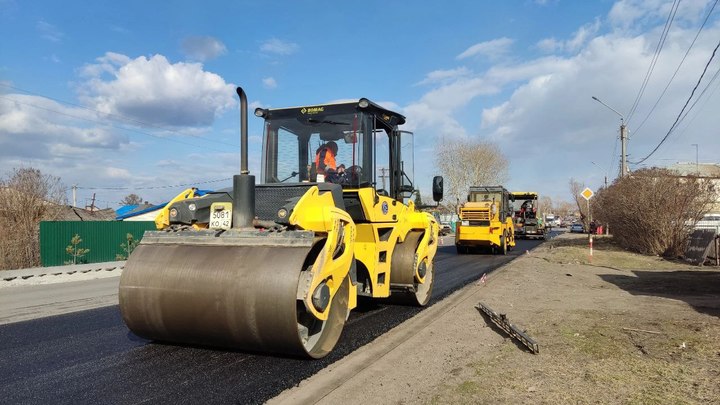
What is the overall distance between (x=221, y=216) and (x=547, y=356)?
3.69 m

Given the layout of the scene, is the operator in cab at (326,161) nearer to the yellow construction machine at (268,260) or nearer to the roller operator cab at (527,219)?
the yellow construction machine at (268,260)

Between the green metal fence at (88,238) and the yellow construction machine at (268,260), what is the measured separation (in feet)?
47.7

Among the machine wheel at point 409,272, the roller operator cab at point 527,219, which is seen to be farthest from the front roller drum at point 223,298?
the roller operator cab at point 527,219

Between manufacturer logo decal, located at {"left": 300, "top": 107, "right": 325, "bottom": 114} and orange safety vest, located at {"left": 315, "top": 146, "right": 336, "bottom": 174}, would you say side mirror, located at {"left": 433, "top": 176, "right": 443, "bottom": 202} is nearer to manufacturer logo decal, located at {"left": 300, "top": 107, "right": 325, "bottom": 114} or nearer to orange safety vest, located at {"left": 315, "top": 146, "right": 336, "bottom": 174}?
orange safety vest, located at {"left": 315, "top": 146, "right": 336, "bottom": 174}

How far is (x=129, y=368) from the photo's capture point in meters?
4.62

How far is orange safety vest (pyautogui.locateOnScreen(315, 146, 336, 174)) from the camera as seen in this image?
21.8 feet

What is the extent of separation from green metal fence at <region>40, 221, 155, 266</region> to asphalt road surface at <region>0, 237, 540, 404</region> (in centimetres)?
1220

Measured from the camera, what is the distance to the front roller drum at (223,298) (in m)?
4.19

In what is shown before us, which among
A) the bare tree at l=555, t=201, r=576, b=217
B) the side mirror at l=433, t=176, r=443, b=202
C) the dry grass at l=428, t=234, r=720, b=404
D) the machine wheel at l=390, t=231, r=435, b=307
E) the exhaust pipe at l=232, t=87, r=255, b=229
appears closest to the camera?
the dry grass at l=428, t=234, r=720, b=404

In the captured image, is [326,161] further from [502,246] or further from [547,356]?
[502,246]

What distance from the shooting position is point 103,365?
15.6 ft

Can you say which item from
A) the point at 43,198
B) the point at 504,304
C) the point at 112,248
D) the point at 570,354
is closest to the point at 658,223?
the point at 504,304

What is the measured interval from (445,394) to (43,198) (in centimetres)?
1827

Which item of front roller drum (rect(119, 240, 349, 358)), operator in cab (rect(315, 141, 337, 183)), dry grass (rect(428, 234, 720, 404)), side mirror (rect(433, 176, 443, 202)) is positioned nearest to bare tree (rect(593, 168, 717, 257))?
dry grass (rect(428, 234, 720, 404))
